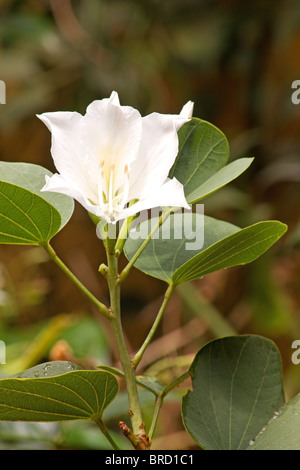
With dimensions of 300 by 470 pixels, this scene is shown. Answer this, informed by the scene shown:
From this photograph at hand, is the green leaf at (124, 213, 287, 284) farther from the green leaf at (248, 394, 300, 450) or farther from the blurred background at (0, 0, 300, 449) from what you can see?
the blurred background at (0, 0, 300, 449)

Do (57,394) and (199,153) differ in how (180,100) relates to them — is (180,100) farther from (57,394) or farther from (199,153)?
(57,394)

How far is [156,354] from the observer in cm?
140

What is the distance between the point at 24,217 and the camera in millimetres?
395

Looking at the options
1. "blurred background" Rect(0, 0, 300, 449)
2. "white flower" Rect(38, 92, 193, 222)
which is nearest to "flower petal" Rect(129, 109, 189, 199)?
"white flower" Rect(38, 92, 193, 222)

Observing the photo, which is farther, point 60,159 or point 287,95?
point 287,95

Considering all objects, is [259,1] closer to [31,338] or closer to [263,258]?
[263,258]

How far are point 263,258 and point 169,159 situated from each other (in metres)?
1.08

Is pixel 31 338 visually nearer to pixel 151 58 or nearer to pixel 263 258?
pixel 263 258

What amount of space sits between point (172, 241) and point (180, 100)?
1.36 m

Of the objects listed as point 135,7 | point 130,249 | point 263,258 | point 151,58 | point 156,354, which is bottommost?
point 130,249

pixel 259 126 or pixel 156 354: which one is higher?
pixel 259 126
